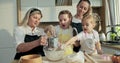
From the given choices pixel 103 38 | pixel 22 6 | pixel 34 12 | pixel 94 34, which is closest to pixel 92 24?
pixel 94 34

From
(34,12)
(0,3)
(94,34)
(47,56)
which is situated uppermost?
(0,3)

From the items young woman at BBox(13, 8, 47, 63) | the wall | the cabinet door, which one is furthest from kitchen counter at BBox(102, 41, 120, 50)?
the wall

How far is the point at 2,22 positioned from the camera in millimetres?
2791

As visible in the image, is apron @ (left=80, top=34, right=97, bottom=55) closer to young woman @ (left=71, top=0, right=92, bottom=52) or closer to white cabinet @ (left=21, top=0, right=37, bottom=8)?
young woman @ (left=71, top=0, right=92, bottom=52)

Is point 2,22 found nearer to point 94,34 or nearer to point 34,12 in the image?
point 34,12

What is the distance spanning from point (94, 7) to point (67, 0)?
46 cm

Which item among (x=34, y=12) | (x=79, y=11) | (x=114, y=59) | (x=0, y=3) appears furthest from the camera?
(x=0, y=3)

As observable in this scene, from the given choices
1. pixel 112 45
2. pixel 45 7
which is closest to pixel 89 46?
pixel 112 45

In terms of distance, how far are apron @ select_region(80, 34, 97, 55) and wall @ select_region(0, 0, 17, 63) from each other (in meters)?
1.38

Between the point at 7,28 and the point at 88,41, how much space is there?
144 centimetres

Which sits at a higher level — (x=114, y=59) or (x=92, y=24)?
(x=92, y=24)

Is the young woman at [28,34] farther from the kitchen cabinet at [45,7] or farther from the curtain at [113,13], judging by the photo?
the curtain at [113,13]

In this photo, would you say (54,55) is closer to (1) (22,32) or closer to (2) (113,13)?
(1) (22,32)

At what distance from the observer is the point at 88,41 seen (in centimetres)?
170
